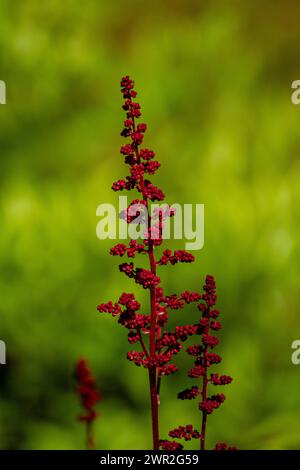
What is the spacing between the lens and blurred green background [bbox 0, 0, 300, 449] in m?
1.48

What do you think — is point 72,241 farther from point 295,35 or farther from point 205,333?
point 205,333

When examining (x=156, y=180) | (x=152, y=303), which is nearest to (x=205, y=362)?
(x=152, y=303)

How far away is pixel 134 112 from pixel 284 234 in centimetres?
95

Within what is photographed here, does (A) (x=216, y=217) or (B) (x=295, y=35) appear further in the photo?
(B) (x=295, y=35)

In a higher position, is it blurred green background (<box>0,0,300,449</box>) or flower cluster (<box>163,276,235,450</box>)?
blurred green background (<box>0,0,300,449</box>)

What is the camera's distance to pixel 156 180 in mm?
1604

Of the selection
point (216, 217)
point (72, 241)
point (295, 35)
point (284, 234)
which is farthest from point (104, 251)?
point (295, 35)

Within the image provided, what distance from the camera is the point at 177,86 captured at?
1675 mm

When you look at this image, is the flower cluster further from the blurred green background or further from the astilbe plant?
the blurred green background

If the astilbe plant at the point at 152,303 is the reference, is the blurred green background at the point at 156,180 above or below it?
above

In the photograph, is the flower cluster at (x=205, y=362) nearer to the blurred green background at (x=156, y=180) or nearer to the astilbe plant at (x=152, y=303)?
the astilbe plant at (x=152, y=303)

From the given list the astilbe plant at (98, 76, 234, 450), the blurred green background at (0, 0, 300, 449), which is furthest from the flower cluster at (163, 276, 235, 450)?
the blurred green background at (0, 0, 300, 449)

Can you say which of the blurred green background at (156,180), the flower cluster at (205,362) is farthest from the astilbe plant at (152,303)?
the blurred green background at (156,180)

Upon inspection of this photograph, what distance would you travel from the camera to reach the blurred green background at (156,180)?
4.84ft
